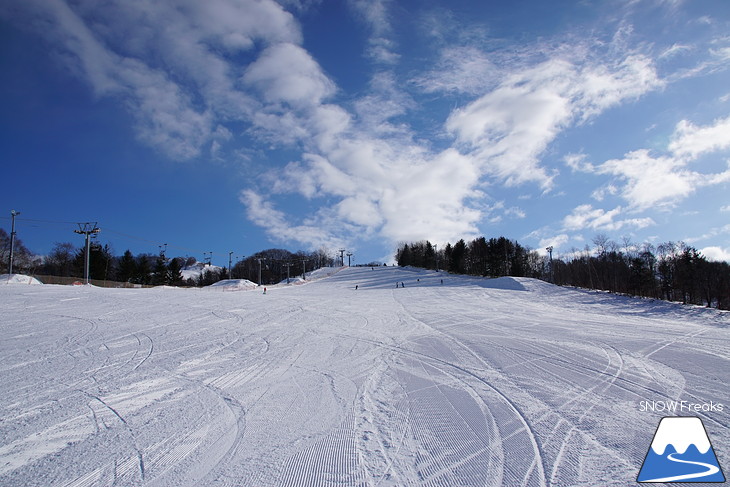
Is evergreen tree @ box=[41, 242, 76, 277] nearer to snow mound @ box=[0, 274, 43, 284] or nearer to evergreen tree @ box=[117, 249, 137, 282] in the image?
evergreen tree @ box=[117, 249, 137, 282]

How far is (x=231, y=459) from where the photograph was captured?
3.57m

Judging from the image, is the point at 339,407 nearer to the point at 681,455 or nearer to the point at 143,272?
the point at 681,455

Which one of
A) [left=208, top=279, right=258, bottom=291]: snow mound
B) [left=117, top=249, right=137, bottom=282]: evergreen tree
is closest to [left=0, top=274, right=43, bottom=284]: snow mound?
[left=208, top=279, right=258, bottom=291]: snow mound

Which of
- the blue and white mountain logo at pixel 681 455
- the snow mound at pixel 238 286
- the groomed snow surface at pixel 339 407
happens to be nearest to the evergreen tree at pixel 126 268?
the snow mound at pixel 238 286

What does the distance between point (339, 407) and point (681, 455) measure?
13.7ft

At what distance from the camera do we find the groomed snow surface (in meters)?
3.41

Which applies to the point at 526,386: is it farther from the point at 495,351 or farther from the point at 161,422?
the point at 161,422

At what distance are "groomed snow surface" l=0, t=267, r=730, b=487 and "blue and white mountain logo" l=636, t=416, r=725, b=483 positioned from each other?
0.51ft

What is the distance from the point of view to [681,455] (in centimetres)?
374

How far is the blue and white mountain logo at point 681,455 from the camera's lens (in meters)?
3.28

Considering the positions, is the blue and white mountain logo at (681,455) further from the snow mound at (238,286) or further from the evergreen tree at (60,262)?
the evergreen tree at (60,262)

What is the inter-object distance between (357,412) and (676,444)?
3.87 meters

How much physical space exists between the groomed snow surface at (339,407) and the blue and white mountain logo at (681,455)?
0.16m

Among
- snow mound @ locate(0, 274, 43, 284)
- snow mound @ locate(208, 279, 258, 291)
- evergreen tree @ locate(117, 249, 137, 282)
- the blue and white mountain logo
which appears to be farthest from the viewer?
evergreen tree @ locate(117, 249, 137, 282)
